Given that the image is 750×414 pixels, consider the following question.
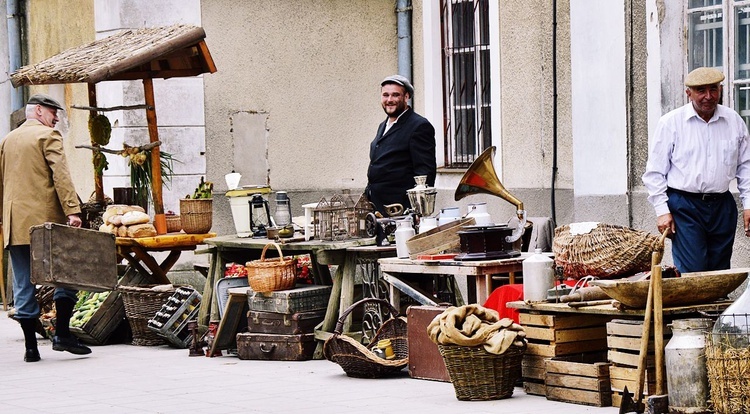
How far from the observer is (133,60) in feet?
37.1

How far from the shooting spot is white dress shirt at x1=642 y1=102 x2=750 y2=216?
8289mm

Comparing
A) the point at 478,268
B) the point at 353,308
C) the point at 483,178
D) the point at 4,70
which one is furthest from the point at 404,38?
the point at 478,268

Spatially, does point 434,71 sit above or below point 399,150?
above

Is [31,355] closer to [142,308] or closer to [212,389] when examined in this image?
[142,308]

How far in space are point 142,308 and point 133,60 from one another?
1.97 m

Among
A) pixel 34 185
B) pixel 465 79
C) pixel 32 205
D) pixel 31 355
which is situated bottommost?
pixel 31 355

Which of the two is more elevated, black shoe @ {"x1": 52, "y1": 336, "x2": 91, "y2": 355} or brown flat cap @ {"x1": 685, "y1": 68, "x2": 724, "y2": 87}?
brown flat cap @ {"x1": 685, "y1": 68, "x2": 724, "y2": 87}

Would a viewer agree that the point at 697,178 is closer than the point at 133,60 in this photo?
Yes

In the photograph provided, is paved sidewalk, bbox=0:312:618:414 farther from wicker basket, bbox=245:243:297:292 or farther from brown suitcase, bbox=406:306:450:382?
wicker basket, bbox=245:243:297:292

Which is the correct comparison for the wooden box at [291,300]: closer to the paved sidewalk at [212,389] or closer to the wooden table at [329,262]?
the wooden table at [329,262]

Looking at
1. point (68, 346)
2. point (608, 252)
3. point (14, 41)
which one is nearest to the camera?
point (608, 252)

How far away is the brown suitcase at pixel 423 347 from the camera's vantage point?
28.5ft

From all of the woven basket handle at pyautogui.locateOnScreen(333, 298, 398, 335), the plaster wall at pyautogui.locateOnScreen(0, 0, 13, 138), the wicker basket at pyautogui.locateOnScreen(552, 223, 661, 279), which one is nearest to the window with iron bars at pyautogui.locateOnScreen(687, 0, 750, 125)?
the wicker basket at pyautogui.locateOnScreen(552, 223, 661, 279)

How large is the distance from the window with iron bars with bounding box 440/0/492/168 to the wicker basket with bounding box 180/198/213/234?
3.27 metres
